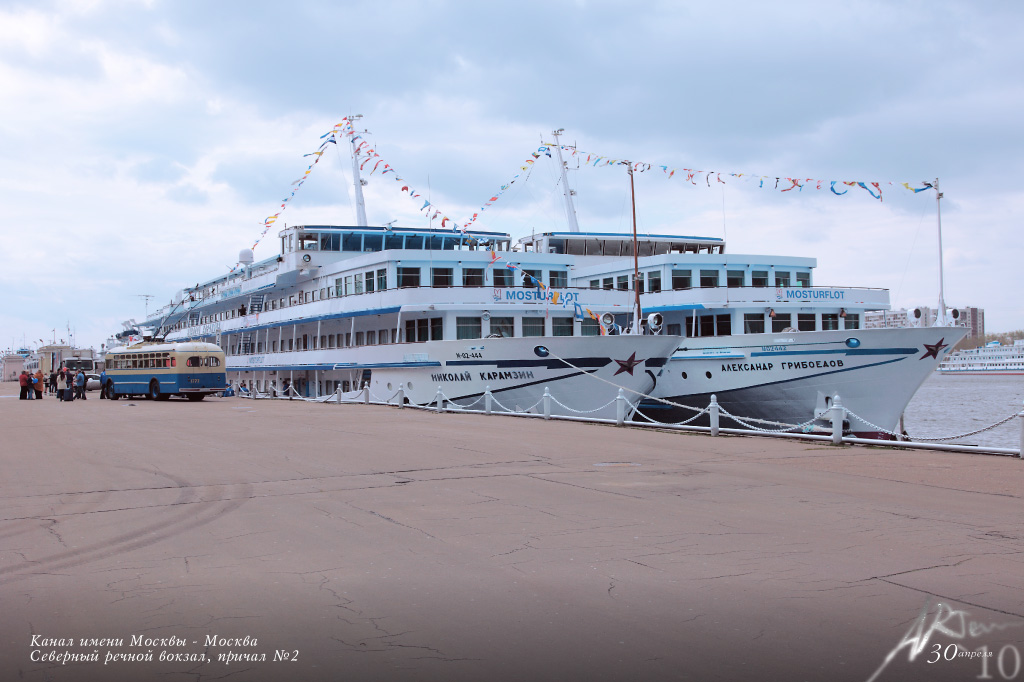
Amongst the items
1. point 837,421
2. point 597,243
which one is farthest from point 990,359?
point 837,421

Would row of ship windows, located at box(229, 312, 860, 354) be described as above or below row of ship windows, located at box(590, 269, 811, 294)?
below

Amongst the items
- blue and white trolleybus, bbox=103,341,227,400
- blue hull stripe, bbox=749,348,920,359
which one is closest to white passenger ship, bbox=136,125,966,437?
blue hull stripe, bbox=749,348,920,359

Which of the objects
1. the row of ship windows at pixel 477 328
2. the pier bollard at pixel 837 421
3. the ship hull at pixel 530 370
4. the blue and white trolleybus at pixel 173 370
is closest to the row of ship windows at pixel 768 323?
the row of ship windows at pixel 477 328

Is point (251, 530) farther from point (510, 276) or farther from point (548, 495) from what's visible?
point (510, 276)

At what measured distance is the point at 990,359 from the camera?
405 ft

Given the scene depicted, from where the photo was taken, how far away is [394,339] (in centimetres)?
3250

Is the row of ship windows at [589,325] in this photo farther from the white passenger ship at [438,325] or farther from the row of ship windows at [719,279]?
the row of ship windows at [719,279]

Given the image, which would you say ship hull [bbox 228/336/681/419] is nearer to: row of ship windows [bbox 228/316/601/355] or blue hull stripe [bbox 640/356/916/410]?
row of ship windows [bbox 228/316/601/355]

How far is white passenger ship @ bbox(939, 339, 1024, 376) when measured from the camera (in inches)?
4500
